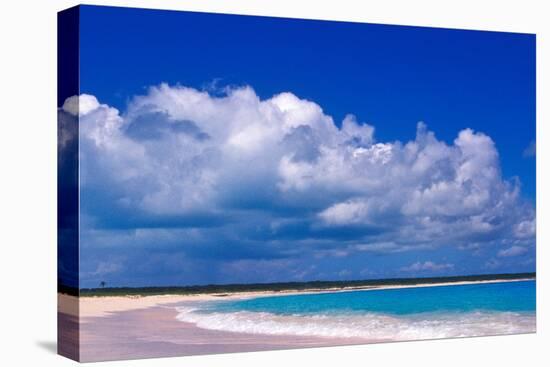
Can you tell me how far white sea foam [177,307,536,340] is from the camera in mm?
14453

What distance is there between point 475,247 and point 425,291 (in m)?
0.93

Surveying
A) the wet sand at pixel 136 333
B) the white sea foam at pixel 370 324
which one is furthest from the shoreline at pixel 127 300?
the white sea foam at pixel 370 324

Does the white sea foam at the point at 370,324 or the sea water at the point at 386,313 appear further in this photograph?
the sea water at the point at 386,313

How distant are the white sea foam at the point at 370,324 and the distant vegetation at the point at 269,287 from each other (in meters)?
0.25

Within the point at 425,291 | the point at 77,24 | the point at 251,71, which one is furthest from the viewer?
the point at 425,291

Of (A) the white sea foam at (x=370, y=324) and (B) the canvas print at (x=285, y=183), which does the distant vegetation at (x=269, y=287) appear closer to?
(B) the canvas print at (x=285, y=183)

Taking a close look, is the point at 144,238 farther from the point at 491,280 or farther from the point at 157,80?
the point at 491,280

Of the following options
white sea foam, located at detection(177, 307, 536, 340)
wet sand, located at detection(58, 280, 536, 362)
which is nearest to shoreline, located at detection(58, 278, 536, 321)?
wet sand, located at detection(58, 280, 536, 362)

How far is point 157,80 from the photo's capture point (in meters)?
14.1

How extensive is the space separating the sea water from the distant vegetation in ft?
0.27

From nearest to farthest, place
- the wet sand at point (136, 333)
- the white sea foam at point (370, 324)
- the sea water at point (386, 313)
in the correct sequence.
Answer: the wet sand at point (136, 333) < the white sea foam at point (370, 324) < the sea water at point (386, 313)

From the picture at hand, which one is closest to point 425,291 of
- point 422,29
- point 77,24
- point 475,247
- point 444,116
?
point 475,247

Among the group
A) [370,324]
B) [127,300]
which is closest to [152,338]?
[127,300]

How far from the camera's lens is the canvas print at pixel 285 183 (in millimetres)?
13875
